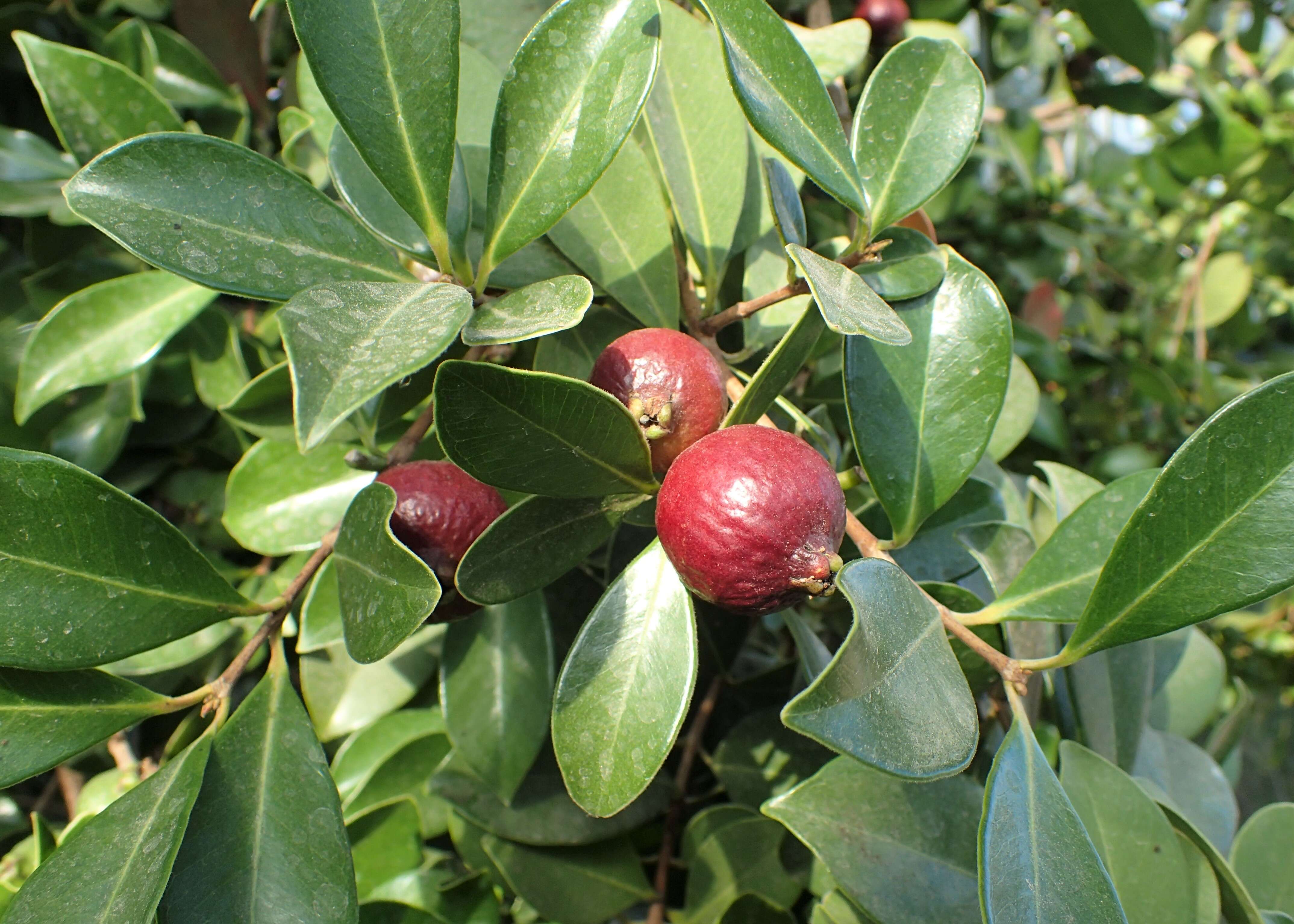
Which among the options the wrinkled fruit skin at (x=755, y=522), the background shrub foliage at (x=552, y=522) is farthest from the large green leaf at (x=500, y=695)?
the wrinkled fruit skin at (x=755, y=522)

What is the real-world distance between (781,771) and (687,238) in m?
0.71

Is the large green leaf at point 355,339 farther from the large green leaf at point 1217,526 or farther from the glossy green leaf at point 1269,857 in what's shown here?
the glossy green leaf at point 1269,857

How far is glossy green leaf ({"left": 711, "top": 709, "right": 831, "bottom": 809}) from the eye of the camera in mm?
1132

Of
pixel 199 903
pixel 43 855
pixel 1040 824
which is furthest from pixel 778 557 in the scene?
pixel 43 855

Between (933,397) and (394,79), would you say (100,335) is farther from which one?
(933,397)

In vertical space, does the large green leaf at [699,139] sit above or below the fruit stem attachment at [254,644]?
above

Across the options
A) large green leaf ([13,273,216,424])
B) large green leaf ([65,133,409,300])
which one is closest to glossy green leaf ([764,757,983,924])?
large green leaf ([65,133,409,300])

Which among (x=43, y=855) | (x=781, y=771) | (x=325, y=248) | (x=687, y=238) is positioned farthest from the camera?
(x=781, y=771)

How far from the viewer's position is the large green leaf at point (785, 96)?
681 millimetres

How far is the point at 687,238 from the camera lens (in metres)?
0.91

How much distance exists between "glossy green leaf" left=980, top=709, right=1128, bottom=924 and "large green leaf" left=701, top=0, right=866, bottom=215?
1.68ft

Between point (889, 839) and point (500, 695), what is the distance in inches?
17.6

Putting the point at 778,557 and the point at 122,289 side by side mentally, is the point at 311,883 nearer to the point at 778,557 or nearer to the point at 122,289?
the point at 778,557

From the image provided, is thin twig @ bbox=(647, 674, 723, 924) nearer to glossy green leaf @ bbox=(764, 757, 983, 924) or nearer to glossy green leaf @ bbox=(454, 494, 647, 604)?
glossy green leaf @ bbox=(764, 757, 983, 924)
